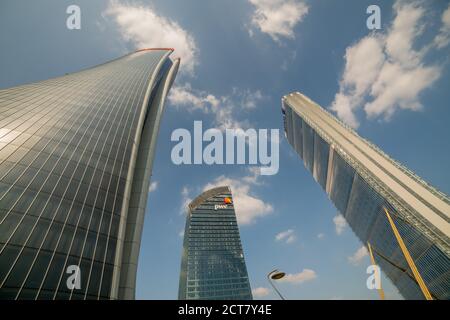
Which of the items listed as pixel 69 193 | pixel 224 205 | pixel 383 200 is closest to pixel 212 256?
pixel 224 205

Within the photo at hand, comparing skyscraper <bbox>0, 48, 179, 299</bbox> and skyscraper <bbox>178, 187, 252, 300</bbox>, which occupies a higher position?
skyscraper <bbox>178, 187, 252, 300</bbox>

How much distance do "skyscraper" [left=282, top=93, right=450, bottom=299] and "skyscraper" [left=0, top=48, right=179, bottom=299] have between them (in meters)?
77.6

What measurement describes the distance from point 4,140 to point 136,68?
56576mm

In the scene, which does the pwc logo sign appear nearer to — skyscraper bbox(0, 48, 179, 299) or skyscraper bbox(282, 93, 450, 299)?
skyscraper bbox(282, 93, 450, 299)

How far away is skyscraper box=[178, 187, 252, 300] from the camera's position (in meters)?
129

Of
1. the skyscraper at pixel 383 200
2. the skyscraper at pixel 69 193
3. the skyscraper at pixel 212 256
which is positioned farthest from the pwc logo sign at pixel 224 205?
the skyscraper at pixel 69 193

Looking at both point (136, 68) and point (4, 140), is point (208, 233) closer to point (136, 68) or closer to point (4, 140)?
point (136, 68)

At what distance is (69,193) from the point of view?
25.9 m

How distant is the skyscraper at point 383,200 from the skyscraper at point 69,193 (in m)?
77.6

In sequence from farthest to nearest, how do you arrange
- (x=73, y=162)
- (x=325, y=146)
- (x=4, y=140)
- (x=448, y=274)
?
(x=325, y=146), (x=448, y=274), (x=73, y=162), (x=4, y=140)

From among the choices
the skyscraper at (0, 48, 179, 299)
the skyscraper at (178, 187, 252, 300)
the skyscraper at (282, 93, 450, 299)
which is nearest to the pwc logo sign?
the skyscraper at (178, 187, 252, 300)
